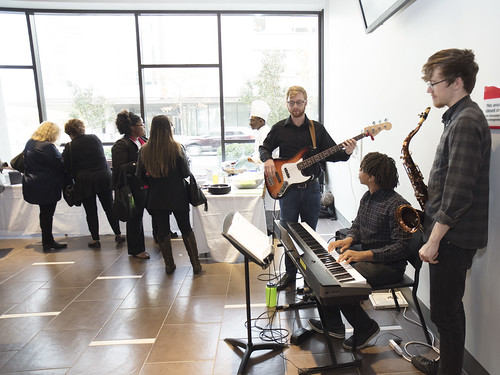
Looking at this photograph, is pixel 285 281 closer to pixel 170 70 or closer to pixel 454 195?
pixel 454 195

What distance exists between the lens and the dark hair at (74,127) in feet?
12.9

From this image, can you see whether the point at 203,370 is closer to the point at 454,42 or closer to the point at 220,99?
the point at 454,42

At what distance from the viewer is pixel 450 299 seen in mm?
1641

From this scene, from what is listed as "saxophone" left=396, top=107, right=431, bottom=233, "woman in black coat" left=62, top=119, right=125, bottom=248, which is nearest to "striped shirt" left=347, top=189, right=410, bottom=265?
"saxophone" left=396, top=107, right=431, bottom=233

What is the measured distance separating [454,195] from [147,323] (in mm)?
2196

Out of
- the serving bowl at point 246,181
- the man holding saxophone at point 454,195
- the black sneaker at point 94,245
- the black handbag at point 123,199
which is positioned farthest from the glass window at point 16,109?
the man holding saxophone at point 454,195

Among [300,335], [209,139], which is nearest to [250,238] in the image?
[300,335]

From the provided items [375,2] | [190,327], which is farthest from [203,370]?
[375,2]

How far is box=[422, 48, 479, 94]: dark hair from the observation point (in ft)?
4.80

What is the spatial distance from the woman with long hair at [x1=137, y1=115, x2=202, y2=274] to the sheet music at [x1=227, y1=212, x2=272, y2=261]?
1.30 m

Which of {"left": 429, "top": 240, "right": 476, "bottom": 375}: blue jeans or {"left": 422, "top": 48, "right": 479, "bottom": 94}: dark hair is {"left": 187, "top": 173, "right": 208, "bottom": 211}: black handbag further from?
{"left": 422, "top": 48, "right": 479, "bottom": 94}: dark hair

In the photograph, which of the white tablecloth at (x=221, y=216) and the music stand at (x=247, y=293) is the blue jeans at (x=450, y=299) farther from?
the white tablecloth at (x=221, y=216)

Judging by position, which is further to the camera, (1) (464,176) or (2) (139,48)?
(2) (139,48)

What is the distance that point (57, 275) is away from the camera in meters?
3.51
